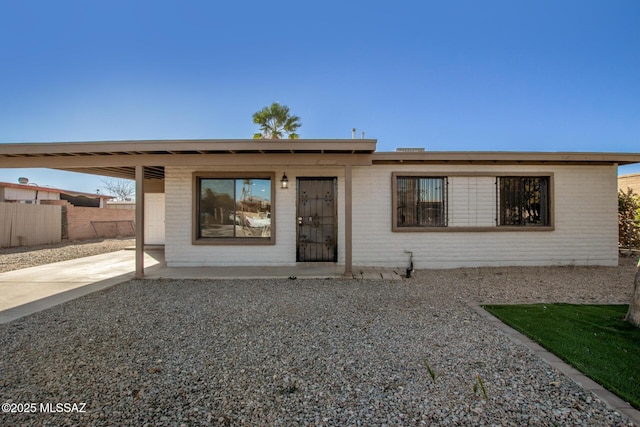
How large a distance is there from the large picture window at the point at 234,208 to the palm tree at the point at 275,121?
7313mm

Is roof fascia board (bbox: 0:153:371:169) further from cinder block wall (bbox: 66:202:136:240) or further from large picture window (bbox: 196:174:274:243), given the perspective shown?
cinder block wall (bbox: 66:202:136:240)

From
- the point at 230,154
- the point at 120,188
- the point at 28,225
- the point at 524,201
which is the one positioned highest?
the point at 120,188

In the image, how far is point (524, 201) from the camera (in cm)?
745

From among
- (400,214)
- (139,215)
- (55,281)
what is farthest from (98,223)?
(400,214)

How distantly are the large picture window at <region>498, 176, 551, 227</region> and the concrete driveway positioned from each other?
903 centimetres

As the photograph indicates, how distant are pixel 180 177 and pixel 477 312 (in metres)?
6.90

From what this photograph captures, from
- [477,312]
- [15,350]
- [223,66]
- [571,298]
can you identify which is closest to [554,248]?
[571,298]

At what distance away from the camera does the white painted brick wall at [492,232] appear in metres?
7.24

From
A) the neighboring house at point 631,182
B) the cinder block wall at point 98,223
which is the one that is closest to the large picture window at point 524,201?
the neighboring house at point 631,182

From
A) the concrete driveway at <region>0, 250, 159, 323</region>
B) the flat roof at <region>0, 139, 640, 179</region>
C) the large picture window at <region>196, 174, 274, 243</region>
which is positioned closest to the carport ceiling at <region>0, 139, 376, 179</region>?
→ the flat roof at <region>0, 139, 640, 179</region>

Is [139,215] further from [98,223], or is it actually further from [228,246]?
[98,223]

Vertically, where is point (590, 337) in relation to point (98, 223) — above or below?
below

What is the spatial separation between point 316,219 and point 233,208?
2.11m

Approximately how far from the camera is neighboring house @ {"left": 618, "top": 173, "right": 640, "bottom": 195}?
417 inches
